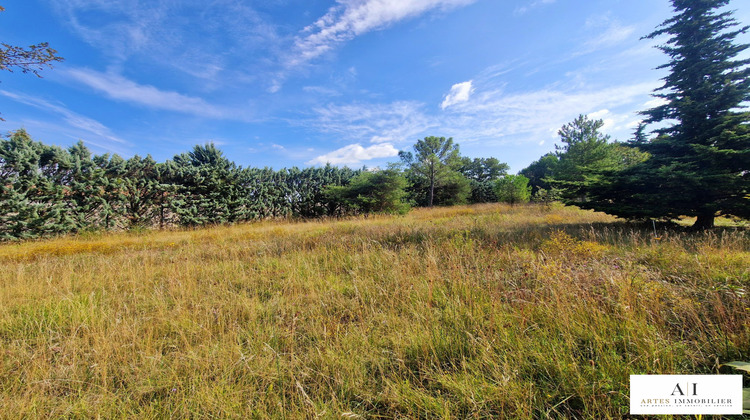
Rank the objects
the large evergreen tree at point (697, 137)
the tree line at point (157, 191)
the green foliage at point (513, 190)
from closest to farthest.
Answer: the large evergreen tree at point (697, 137) < the tree line at point (157, 191) < the green foliage at point (513, 190)

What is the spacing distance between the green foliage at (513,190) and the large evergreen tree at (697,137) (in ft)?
45.1

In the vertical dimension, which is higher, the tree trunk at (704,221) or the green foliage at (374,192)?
the green foliage at (374,192)

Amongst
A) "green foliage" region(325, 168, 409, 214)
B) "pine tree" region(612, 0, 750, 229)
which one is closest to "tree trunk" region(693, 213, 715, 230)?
"pine tree" region(612, 0, 750, 229)

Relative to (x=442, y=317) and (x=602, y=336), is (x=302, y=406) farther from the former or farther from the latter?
(x=602, y=336)

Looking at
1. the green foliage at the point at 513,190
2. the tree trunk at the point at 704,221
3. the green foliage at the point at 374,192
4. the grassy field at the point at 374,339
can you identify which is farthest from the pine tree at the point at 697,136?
the green foliage at the point at 513,190

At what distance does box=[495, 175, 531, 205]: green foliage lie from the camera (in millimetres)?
19859

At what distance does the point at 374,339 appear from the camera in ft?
6.76

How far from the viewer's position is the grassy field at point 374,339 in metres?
1.46

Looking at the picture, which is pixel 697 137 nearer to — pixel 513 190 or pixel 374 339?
pixel 374 339

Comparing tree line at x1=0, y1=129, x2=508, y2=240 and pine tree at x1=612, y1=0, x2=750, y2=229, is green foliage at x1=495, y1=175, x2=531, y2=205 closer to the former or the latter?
tree line at x1=0, y1=129, x2=508, y2=240

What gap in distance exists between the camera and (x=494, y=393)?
1.45 m

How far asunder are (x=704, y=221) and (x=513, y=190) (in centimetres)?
1452

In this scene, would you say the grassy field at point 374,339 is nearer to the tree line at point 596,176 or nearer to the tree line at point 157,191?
the tree line at point 596,176

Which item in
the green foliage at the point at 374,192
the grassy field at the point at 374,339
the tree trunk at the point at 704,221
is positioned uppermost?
the green foliage at the point at 374,192
